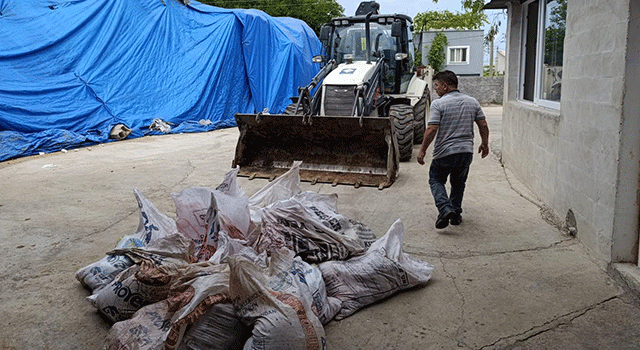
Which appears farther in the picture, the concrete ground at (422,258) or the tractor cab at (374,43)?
the tractor cab at (374,43)

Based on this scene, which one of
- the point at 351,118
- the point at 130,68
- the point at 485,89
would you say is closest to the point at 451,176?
the point at 351,118

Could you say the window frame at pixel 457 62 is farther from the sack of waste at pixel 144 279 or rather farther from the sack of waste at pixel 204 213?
the sack of waste at pixel 144 279

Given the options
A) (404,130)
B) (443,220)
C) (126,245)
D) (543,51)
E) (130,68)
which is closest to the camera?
(126,245)

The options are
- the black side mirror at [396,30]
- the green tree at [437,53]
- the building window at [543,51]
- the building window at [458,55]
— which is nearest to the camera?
the building window at [543,51]

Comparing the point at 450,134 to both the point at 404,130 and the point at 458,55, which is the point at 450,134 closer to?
the point at 404,130

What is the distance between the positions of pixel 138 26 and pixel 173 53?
110 cm

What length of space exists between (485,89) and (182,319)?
A: 24.7 m

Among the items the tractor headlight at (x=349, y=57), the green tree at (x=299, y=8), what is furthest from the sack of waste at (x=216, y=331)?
the green tree at (x=299, y=8)

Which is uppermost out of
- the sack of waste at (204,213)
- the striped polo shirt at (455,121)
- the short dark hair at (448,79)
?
the short dark hair at (448,79)

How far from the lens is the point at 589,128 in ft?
13.8

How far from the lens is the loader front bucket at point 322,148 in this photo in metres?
6.85

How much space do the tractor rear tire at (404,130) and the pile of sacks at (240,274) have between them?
4.01 meters

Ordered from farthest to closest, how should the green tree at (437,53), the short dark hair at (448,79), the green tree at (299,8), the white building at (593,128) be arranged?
the green tree at (299,8)
the green tree at (437,53)
the short dark hair at (448,79)
the white building at (593,128)

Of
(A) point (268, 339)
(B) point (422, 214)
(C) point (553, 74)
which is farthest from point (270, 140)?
(A) point (268, 339)
